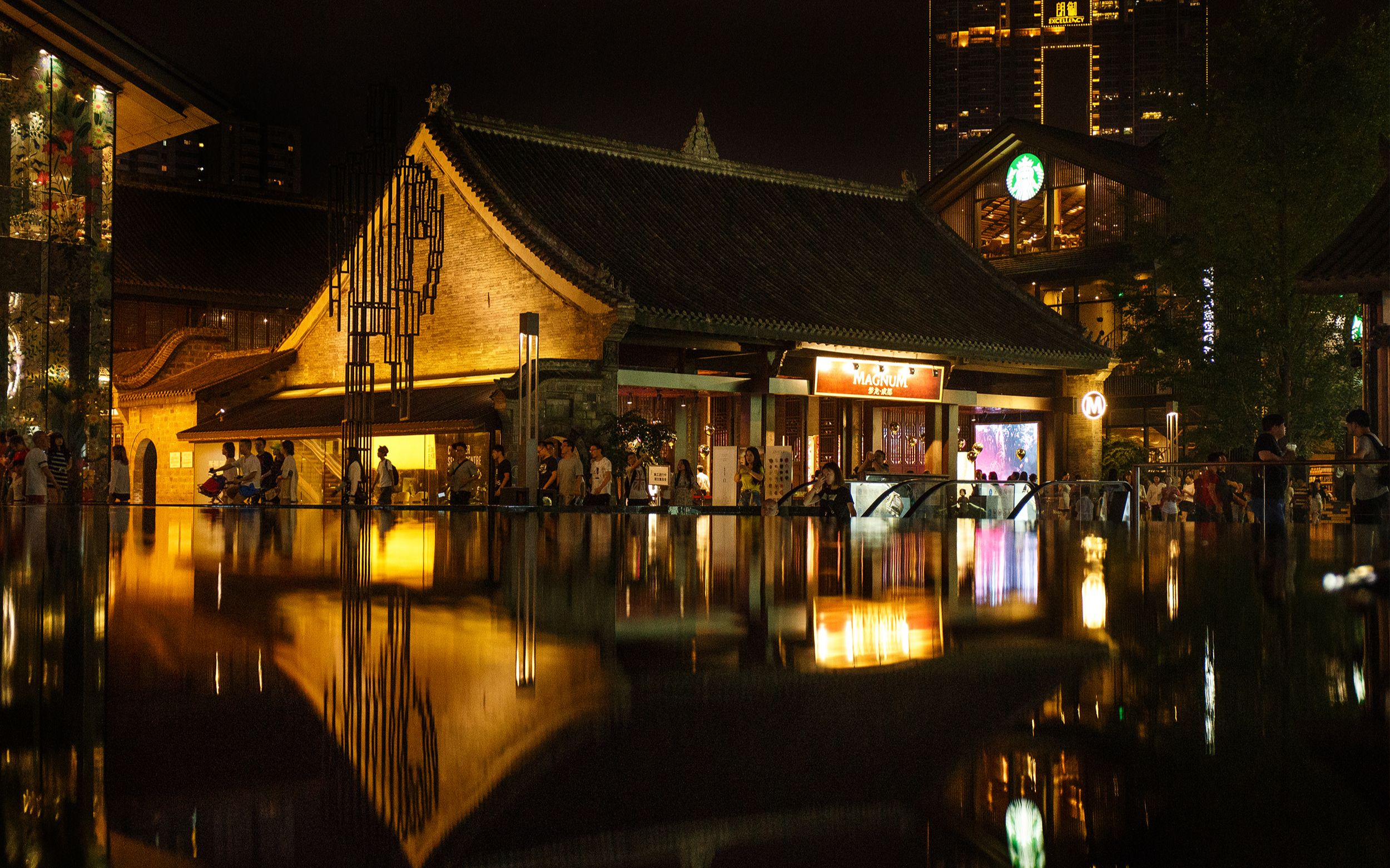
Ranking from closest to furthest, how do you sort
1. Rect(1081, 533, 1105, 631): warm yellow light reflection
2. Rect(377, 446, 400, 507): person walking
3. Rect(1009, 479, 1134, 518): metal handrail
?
Rect(1081, 533, 1105, 631): warm yellow light reflection, Rect(1009, 479, 1134, 518): metal handrail, Rect(377, 446, 400, 507): person walking

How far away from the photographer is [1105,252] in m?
39.7

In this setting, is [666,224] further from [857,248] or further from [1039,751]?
[1039,751]

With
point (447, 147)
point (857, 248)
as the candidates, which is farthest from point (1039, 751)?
point (857, 248)

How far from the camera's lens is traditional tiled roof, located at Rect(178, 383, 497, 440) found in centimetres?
2533

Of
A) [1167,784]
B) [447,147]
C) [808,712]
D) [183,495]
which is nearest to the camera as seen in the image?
[1167,784]

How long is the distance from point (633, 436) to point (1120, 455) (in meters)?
15.9

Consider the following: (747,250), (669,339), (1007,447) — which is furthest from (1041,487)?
(1007,447)

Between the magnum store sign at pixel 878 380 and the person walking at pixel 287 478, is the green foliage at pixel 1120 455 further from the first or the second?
the person walking at pixel 287 478

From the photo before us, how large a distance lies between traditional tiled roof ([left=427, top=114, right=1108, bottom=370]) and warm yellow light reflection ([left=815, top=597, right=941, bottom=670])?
19.7 metres

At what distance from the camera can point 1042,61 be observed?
14238 centimetres

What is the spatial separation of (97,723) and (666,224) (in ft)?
90.2

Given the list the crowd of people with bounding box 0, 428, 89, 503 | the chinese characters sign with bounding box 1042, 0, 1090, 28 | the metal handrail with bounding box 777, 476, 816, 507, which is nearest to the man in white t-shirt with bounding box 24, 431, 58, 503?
the crowd of people with bounding box 0, 428, 89, 503

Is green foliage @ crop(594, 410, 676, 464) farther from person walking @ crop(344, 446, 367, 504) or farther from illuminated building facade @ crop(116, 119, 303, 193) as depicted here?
illuminated building facade @ crop(116, 119, 303, 193)

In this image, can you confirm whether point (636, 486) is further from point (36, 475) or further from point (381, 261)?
point (36, 475)
